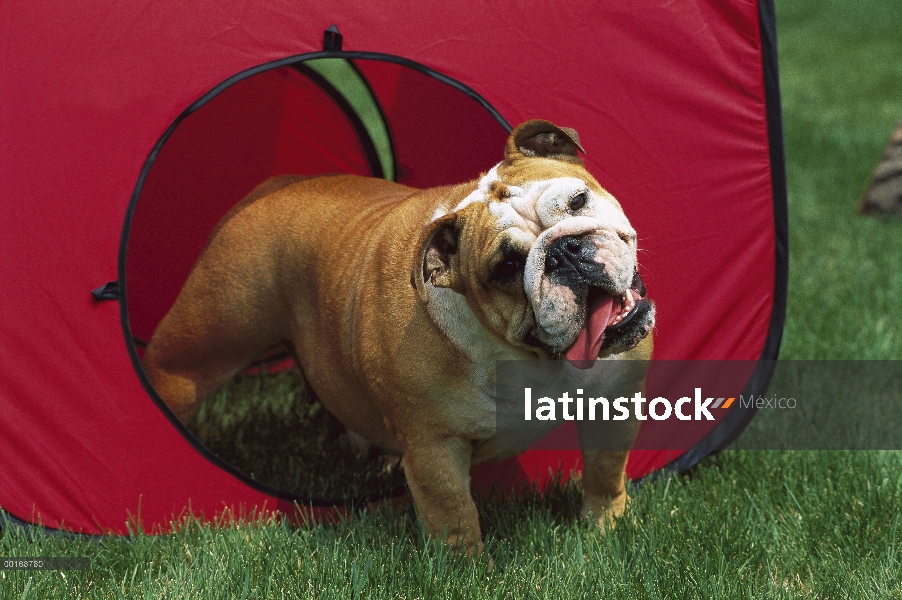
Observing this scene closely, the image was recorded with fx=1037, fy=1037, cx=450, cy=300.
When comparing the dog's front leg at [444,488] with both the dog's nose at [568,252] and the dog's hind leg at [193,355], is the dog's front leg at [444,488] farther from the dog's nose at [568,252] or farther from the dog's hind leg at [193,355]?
the dog's hind leg at [193,355]

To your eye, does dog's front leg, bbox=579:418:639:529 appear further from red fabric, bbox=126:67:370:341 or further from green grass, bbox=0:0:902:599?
red fabric, bbox=126:67:370:341

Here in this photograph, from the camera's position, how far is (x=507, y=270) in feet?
7.82

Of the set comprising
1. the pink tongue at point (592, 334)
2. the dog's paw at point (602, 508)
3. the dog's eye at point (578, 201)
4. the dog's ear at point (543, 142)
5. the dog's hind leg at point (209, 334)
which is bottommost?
the dog's paw at point (602, 508)

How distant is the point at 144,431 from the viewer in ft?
9.81

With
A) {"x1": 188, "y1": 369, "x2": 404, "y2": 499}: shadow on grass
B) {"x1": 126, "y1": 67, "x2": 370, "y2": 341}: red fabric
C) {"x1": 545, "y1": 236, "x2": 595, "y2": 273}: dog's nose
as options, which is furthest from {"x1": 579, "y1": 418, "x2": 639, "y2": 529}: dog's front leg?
{"x1": 126, "y1": 67, "x2": 370, "y2": 341}: red fabric

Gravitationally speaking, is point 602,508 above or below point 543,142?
below

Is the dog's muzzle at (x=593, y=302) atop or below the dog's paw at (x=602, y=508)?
atop

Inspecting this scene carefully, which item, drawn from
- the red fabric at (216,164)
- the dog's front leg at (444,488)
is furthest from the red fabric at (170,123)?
the red fabric at (216,164)

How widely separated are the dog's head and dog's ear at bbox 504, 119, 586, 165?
0.10 meters

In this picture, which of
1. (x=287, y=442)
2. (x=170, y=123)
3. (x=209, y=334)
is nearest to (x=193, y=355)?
(x=209, y=334)

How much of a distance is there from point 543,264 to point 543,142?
0.53m

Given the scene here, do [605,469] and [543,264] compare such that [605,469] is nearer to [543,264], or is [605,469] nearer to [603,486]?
[603,486]

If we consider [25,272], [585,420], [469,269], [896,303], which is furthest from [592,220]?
[896,303]

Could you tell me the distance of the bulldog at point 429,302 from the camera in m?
2.38
